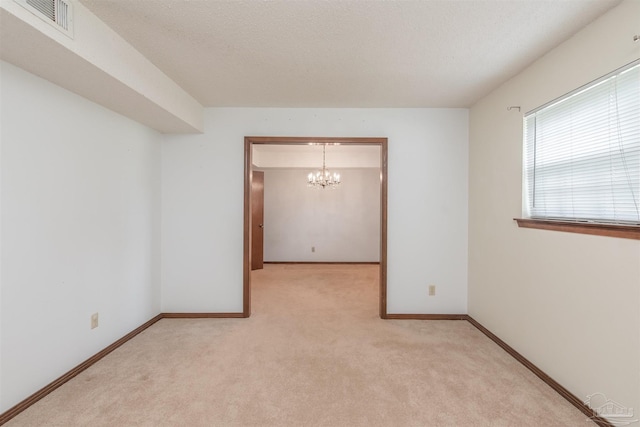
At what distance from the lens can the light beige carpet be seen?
174 cm

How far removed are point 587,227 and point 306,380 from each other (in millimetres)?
2124

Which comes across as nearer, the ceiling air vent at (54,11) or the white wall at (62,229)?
the ceiling air vent at (54,11)

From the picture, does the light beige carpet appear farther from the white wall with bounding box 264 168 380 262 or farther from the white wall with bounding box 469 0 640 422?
the white wall with bounding box 264 168 380 262

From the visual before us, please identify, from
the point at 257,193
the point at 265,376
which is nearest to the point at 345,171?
the point at 257,193

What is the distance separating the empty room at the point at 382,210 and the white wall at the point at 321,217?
10.1 feet

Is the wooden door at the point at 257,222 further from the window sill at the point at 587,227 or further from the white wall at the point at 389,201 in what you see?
the window sill at the point at 587,227

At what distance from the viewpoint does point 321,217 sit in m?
6.72

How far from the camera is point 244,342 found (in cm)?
271

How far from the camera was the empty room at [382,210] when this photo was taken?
1681mm

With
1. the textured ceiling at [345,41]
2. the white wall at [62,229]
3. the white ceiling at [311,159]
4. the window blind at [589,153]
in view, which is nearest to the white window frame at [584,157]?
the window blind at [589,153]

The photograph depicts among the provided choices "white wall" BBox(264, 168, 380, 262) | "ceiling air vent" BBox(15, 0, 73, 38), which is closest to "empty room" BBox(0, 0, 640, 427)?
"ceiling air vent" BBox(15, 0, 73, 38)

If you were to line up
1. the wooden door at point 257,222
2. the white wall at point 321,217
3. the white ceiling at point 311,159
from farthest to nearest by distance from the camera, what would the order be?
1. the white wall at point 321,217
2. the white ceiling at point 311,159
3. the wooden door at point 257,222

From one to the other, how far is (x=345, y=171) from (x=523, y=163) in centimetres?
446

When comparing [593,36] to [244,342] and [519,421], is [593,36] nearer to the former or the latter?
[519,421]
